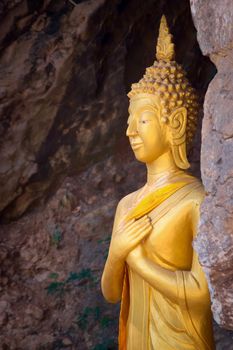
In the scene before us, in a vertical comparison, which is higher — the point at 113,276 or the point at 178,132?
the point at 178,132

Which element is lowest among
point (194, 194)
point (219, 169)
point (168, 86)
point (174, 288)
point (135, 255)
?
point (174, 288)

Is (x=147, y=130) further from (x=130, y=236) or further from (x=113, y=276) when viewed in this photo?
(x=113, y=276)

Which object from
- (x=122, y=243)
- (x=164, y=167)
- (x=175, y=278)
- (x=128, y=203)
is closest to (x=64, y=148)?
(x=128, y=203)

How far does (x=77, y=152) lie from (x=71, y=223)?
53cm

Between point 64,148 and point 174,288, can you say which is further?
point 64,148

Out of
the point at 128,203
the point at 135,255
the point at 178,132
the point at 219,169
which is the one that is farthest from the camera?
the point at 128,203

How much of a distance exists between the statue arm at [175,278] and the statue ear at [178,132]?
12.0 inches

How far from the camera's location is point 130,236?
3525 millimetres

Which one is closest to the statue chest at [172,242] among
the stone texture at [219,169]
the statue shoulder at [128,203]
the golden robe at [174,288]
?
the golden robe at [174,288]

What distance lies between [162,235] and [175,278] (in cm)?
21

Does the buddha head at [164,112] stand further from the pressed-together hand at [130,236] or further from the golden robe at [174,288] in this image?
the pressed-together hand at [130,236]

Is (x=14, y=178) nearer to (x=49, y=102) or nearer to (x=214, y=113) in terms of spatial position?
(x=49, y=102)

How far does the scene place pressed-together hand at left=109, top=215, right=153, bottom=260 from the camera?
3521 mm

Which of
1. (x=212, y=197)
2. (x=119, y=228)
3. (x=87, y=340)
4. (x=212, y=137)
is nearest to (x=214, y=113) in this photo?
(x=212, y=137)
